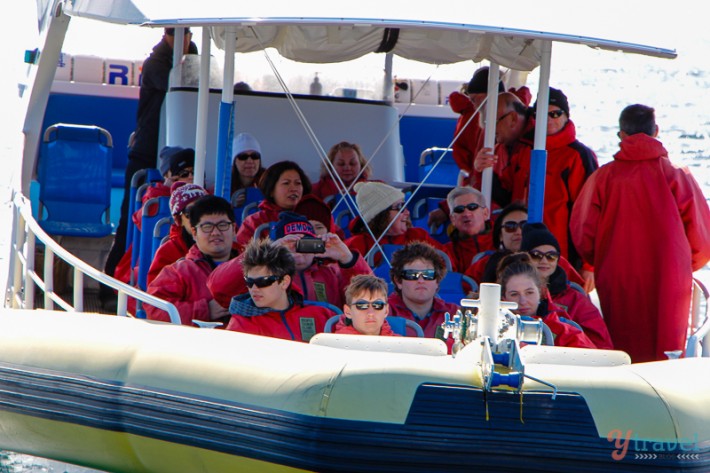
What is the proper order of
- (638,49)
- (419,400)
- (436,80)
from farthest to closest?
1. (436,80)
2. (638,49)
3. (419,400)

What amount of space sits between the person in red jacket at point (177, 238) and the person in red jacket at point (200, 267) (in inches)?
9.1

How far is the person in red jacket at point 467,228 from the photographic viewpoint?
19.2ft

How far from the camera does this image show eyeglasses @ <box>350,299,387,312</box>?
14.5 ft

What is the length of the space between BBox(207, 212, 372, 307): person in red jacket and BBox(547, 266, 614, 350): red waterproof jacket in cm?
83

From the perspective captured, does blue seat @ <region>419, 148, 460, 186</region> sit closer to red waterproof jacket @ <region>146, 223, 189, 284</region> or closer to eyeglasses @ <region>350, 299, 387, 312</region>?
red waterproof jacket @ <region>146, 223, 189, 284</region>

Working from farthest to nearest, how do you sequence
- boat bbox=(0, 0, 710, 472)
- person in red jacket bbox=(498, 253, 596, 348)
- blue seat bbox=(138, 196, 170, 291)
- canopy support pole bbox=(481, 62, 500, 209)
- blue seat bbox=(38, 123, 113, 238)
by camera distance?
blue seat bbox=(38, 123, 113, 238), canopy support pole bbox=(481, 62, 500, 209), blue seat bbox=(138, 196, 170, 291), person in red jacket bbox=(498, 253, 596, 348), boat bbox=(0, 0, 710, 472)

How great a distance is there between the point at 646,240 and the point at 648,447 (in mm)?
2027

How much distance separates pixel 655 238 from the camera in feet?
18.1

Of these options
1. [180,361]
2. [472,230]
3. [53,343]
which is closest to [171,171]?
[472,230]

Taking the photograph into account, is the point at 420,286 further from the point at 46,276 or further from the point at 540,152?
the point at 46,276

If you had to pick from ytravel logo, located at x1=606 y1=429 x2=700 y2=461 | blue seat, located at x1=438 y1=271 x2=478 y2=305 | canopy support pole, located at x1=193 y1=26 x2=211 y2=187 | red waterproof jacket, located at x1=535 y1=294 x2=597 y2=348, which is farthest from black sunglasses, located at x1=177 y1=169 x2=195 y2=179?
ytravel logo, located at x1=606 y1=429 x2=700 y2=461

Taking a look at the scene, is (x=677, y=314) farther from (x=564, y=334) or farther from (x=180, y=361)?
(x=180, y=361)

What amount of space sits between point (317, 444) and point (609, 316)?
241 centimetres

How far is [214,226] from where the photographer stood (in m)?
5.21
